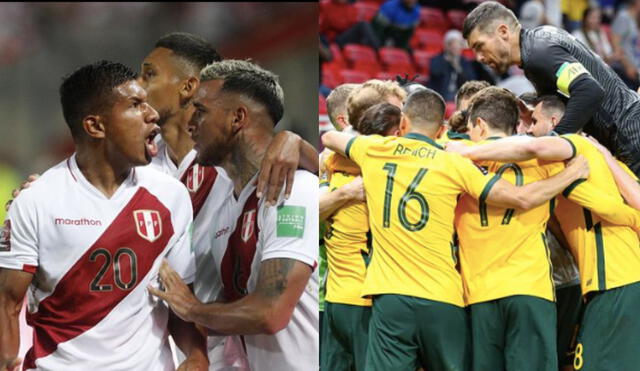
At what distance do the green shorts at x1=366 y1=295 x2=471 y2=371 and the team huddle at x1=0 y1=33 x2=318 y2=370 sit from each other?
0.77 metres

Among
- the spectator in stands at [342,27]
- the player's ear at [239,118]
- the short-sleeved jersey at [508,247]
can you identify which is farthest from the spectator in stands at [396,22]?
the player's ear at [239,118]

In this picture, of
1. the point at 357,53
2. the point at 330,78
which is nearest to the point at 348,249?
the point at 330,78

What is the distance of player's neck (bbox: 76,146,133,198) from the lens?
2.70m

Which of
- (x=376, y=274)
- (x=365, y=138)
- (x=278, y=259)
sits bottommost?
(x=376, y=274)

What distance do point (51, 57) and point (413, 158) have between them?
5.47 ft

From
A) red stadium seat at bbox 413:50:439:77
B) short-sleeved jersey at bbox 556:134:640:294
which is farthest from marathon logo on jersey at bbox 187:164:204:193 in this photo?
red stadium seat at bbox 413:50:439:77

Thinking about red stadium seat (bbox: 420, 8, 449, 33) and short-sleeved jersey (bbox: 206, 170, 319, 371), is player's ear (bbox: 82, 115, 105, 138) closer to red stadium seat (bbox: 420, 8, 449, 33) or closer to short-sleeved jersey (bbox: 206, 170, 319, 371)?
short-sleeved jersey (bbox: 206, 170, 319, 371)

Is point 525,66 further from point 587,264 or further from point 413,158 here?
point 587,264

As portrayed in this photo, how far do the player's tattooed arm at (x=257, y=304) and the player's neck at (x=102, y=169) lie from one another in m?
0.33

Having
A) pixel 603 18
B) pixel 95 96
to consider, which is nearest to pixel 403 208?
pixel 95 96

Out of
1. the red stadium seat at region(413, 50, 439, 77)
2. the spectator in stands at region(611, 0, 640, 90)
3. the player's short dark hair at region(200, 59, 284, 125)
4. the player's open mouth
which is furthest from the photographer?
the spectator in stands at region(611, 0, 640, 90)

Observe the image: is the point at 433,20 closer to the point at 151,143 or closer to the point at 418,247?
the point at 418,247

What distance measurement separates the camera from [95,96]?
268cm

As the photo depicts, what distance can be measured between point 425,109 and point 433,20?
7.69 m
